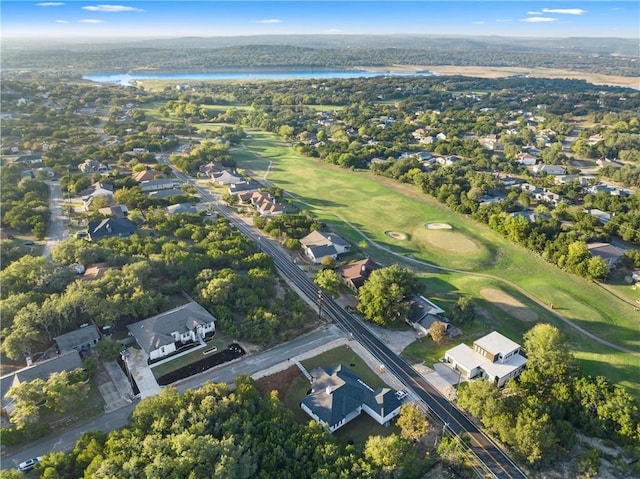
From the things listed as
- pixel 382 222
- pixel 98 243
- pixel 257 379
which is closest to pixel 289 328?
pixel 257 379

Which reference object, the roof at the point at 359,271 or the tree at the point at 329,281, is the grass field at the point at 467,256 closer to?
the roof at the point at 359,271

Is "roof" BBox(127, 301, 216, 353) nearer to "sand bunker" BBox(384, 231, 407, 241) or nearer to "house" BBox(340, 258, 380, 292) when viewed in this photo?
"house" BBox(340, 258, 380, 292)

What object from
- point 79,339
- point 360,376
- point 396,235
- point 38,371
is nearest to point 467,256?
point 396,235

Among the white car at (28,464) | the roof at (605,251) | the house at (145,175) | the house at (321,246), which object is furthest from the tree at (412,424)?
the house at (145,175)

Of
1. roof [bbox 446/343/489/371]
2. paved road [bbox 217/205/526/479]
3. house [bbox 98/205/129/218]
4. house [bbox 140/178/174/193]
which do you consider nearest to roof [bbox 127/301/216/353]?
paved road [bbox 217/205/526/479]

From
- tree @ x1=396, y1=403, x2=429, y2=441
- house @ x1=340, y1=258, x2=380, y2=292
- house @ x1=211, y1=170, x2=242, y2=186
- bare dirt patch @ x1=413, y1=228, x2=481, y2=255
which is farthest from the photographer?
house @ x1=211, y1=170, x2=242, y2=186

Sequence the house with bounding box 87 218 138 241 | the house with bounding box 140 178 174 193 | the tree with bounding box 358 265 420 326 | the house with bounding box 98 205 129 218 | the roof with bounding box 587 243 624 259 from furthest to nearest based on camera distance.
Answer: the house with bounding box 140 178 174 193, the house with bounding box 98 205 129 218, the house with bounding box 87 218 138 241, the roof with bounding box 587 243 624 259, the tree with bounding box 358 265 420 326
